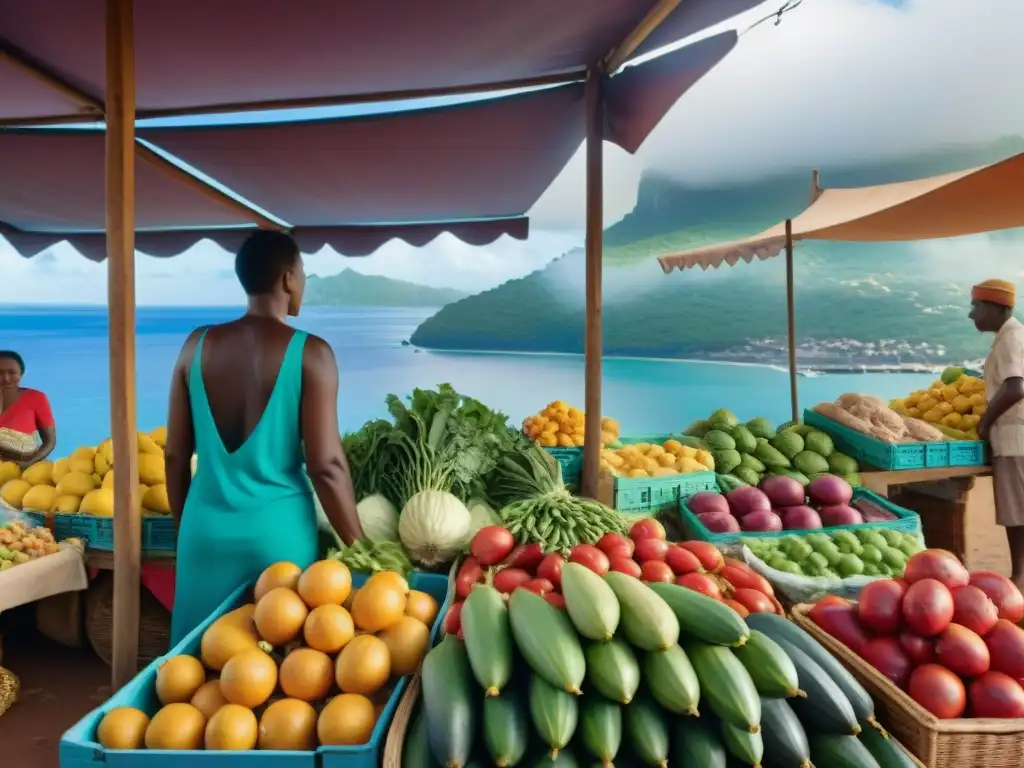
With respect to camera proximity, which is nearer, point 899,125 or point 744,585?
point 744,585

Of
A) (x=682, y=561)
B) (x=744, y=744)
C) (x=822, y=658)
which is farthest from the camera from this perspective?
(x=682, y=561)

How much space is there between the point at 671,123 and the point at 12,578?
18.3 metres

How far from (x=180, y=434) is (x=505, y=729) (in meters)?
1.52

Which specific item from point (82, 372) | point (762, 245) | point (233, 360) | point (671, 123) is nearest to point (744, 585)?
point (233, 360)

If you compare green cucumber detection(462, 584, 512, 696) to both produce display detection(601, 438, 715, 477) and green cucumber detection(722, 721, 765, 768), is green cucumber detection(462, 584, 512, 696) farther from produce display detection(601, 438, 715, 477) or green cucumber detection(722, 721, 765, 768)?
produce display detection(601, 438, 715, 477)

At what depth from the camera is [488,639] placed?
4.83ft

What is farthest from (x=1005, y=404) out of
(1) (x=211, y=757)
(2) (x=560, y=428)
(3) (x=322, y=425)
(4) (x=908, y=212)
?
(1) (x=211, y=757)

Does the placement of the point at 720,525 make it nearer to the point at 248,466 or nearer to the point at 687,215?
the point at 248,466

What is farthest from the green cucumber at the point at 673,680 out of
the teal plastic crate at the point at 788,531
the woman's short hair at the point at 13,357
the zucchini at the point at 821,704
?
the woman's short hair at the point at 13,357

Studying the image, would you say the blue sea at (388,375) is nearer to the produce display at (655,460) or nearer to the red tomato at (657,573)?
the produce display at (655,460)

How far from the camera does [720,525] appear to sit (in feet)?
10.6

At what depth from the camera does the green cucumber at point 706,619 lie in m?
1.44

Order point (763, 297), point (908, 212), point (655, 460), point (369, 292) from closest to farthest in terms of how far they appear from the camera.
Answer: point (655, 460) → point (908, 212) → point (369, 292) → point (763, 297)

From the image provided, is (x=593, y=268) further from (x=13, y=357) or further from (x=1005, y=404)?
(x=13, y=357)
